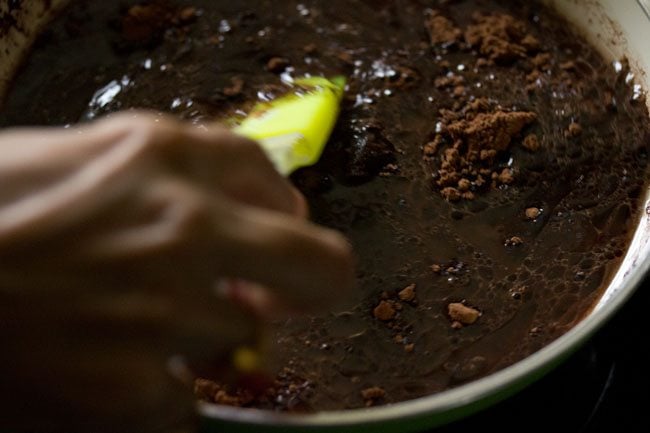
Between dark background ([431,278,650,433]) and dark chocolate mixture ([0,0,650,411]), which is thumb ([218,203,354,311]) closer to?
dark chocolate mixture ([0,0,650,411])

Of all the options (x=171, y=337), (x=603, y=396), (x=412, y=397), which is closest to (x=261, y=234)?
(x=171, y=337)

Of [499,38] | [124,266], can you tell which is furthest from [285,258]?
[499,38]

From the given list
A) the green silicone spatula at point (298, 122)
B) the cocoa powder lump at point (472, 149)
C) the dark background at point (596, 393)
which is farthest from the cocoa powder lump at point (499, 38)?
the dark background at point (596, 393)

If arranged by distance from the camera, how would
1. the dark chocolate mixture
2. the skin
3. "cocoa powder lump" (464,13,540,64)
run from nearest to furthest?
1. the skin
2. the dark chocolate mixture
3. "cocoa powder lump" (464,13,540,64)

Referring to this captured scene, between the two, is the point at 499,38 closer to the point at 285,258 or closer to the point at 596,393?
the point at 596,393

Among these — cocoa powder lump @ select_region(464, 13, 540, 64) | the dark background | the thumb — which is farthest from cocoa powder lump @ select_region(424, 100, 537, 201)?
the thumb

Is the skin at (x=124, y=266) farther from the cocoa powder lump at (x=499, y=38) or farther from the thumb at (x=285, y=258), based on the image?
the cocoa powder lump at (x=499, y=38)
